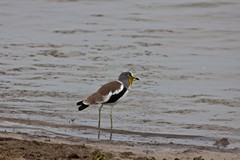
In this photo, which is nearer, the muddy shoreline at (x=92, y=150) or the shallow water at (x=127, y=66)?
the muddy shoreline at (x=92, y=150)

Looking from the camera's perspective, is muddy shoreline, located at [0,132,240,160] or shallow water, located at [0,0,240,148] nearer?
muddy shoreline, located at [0,132,240,160]

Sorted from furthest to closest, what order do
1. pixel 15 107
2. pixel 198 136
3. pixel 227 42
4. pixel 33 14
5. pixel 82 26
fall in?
pixel 33 14, pixel 82 26, pixel 227 42, pixel 15 107, pixel 198 136

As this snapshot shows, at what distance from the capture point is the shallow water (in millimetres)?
10211

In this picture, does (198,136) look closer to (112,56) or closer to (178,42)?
(112,56)

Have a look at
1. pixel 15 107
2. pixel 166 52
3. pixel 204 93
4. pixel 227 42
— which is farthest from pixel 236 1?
pixel 15 107

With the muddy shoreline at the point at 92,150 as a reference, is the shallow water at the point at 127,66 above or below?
above

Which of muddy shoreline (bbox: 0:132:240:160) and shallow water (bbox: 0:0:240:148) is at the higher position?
shallow water (bbox: 0:0:240:148)

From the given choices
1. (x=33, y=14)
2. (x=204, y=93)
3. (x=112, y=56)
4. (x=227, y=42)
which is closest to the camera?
(x=204, y=93)

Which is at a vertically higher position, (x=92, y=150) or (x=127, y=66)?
(x=127, y=66)

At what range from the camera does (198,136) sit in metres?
9.60

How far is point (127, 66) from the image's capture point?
46.3ft

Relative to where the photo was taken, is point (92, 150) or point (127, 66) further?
point (127, 66)

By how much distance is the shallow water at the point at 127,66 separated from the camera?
1021 centimetres

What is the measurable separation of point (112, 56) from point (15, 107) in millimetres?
4147
